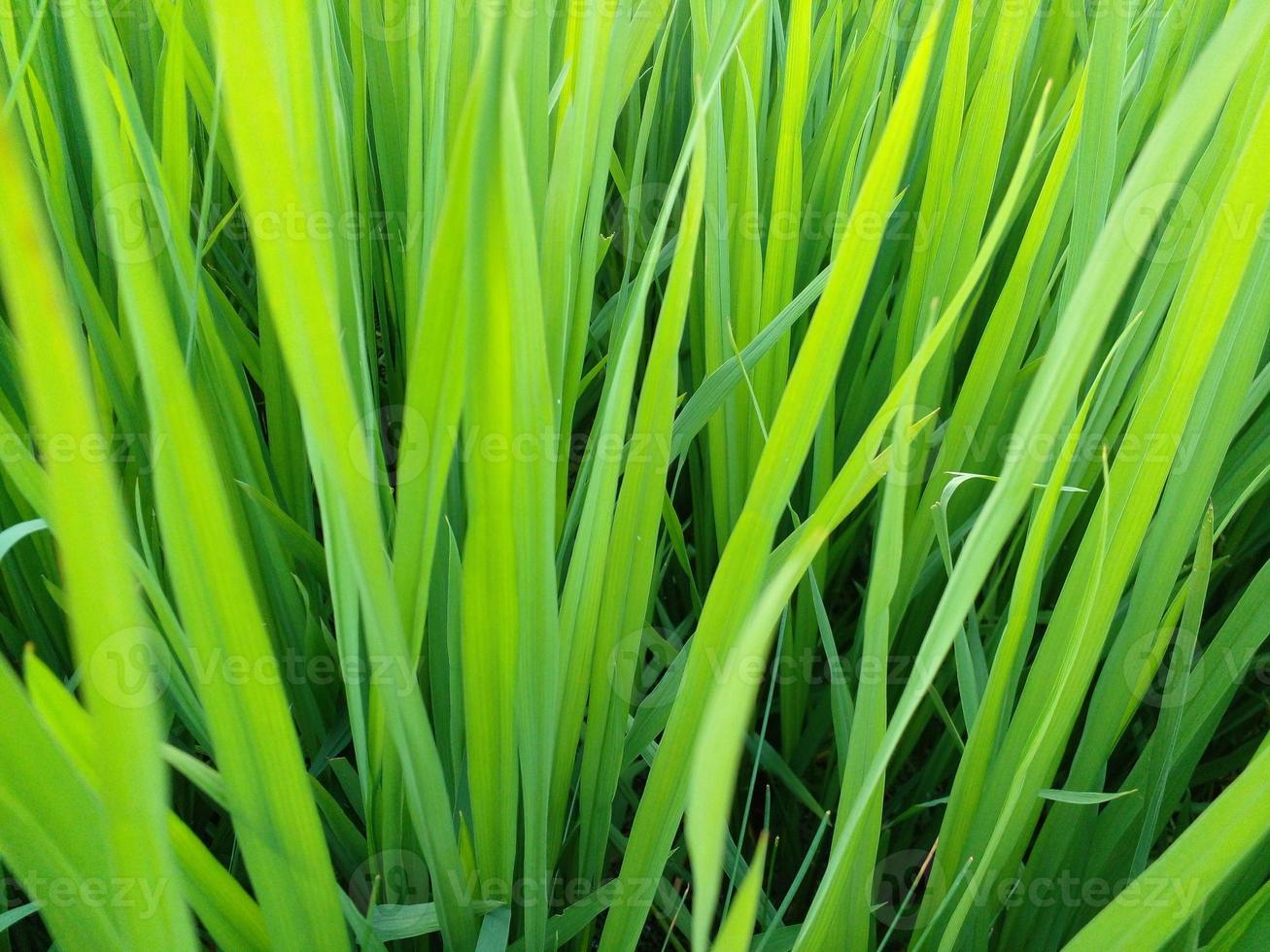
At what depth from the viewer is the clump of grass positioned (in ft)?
0.74

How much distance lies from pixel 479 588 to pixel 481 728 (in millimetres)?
63

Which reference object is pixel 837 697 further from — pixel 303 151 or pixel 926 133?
pixel 926 133

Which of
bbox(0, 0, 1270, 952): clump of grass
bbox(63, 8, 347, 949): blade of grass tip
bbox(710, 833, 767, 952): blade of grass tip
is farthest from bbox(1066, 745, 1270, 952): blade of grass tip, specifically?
bbox(63, 8, 347, 949): blade of grass tip

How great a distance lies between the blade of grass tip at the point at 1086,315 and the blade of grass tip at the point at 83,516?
0.17 metres

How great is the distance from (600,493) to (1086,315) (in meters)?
0.18

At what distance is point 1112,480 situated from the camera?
0.40 m

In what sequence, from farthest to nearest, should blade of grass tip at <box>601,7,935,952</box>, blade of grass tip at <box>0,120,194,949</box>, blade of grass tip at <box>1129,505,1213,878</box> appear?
blade of grass tip at <box>1129,505,1213,878</box>, blade of grass tip at <box>601,7,935,952</box>, blade of grass tip at <box>0,120,194,949</box>

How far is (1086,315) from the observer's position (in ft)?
0.76

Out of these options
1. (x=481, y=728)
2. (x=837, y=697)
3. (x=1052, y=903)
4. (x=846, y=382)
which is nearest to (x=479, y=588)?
(x=481, y=728)

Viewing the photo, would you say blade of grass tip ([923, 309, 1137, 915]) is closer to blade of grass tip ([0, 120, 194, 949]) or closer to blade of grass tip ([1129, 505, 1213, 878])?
blade of grass tip ([1129, 505, 1213, 878])

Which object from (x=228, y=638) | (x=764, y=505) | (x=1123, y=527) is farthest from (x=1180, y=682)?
(x=228, y=638)

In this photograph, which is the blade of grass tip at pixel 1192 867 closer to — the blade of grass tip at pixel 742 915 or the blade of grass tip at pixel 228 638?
the blade of grass tip at pixel 742 915

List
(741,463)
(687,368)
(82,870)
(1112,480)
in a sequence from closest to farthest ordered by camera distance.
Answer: (82,870) → (1112,480) → (741,463) → (687,368)

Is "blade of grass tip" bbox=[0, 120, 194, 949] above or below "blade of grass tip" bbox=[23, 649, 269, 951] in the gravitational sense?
above
